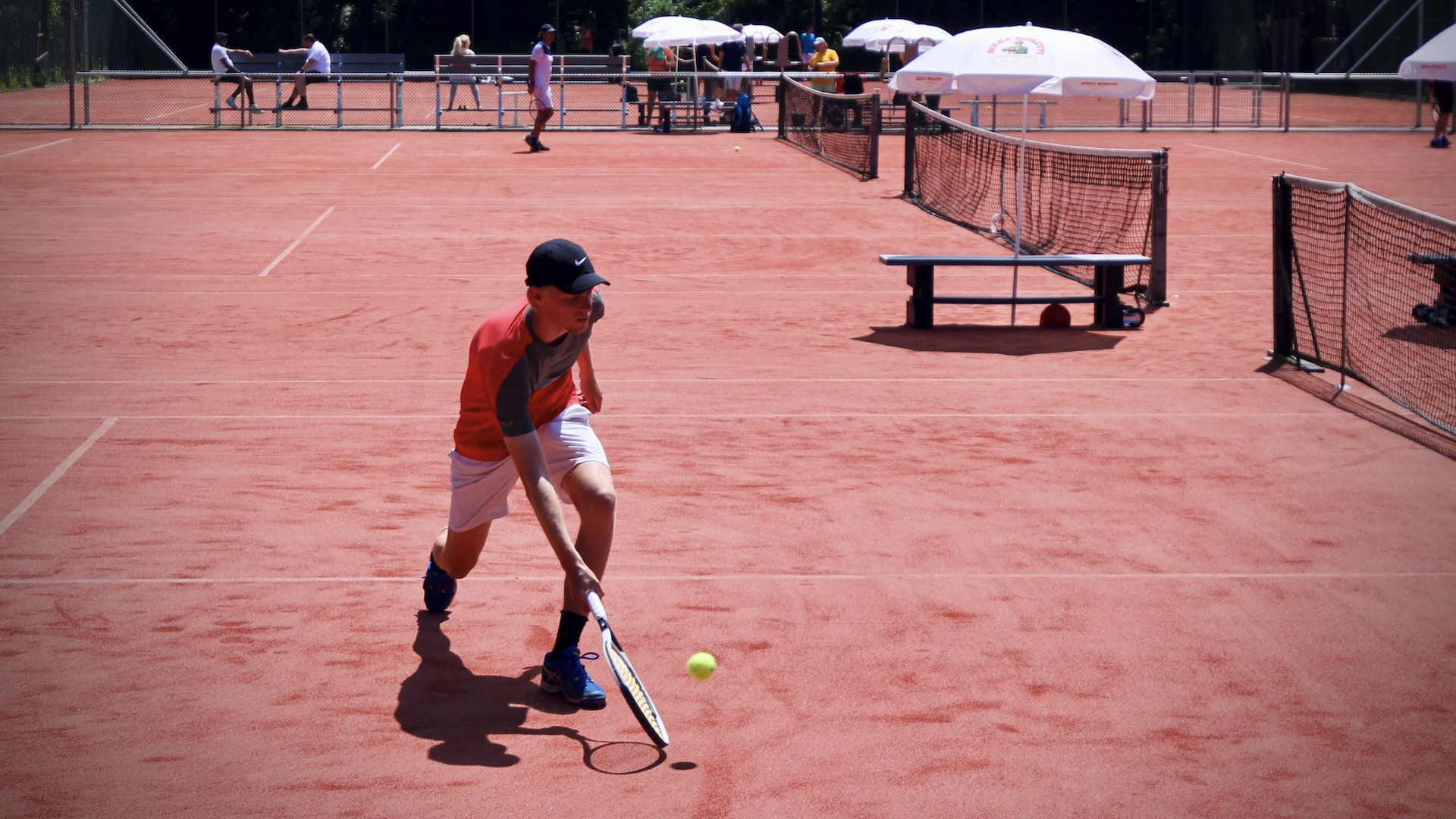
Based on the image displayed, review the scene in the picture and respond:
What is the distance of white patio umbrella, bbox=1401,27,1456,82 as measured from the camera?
44.4ft

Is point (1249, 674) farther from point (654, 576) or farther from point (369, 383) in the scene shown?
point (369, 383)

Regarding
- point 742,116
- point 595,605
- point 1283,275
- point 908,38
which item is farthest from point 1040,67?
point 908,38

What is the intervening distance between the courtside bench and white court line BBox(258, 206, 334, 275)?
12.7 m

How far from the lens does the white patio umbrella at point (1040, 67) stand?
11.9 m

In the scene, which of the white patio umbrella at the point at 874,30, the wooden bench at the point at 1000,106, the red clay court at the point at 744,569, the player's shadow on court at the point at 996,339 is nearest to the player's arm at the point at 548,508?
the red clay court at the point at 744,569

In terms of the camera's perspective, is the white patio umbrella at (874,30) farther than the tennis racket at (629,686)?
Yes

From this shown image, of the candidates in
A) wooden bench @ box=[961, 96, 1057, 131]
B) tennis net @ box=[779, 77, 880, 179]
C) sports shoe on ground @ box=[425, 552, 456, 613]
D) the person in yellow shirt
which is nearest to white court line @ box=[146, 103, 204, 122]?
tennis net @ box=[779, 77, 880, 179]

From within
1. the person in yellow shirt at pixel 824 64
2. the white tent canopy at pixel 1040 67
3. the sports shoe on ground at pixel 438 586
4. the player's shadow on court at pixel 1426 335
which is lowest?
the sports shoe on ground at pixel 438 586

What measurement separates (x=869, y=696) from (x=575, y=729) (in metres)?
1.01

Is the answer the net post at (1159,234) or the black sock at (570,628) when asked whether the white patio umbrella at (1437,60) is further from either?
the black sock at (570,628)

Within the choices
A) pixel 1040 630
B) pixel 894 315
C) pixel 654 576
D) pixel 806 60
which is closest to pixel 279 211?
pixel 894 315

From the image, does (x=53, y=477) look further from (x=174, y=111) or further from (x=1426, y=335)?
(x=174, y=111)

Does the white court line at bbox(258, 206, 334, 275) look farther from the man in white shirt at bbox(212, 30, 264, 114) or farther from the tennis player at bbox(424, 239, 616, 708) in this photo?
the man in white shirt at bbox(212, 30, 264, 114)

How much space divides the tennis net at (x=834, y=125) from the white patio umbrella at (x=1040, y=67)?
10842 mm
